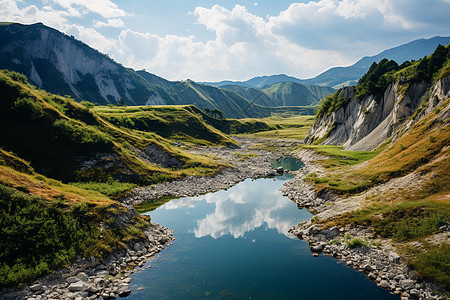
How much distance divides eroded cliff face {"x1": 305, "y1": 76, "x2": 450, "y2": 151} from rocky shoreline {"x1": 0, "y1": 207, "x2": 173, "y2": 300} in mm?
69863

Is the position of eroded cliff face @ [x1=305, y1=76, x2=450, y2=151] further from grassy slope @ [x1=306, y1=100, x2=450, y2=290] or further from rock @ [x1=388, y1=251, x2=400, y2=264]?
rock @ [x1=388, y1=251, x2=400, y2=264]

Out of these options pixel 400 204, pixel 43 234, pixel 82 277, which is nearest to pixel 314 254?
pixel 400 204

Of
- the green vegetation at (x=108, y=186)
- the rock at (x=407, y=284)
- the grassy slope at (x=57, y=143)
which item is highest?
the grassy slope at (x=57, y=143)

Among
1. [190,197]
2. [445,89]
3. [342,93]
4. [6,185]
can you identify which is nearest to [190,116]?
[342,93]

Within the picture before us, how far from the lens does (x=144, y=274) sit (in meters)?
26.1

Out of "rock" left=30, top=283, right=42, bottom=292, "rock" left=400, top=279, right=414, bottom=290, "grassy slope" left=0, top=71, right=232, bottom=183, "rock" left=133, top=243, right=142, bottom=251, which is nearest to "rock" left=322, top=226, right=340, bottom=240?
"rock" left=400, top=279, right=414, bottom=290

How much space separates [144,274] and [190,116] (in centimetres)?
14001

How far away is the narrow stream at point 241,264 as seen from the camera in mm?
23469

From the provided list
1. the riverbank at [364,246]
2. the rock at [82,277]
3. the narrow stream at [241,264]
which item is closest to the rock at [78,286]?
the rock at [82,277]

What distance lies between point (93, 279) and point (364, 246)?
1116 inches

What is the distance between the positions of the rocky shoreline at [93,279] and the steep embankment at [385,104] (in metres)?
69.4

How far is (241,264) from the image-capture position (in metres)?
28.5

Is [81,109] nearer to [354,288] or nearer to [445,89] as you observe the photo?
[354,288]

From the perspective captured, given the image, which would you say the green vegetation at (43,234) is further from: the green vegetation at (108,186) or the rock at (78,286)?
the green vegetation at (108,186)
